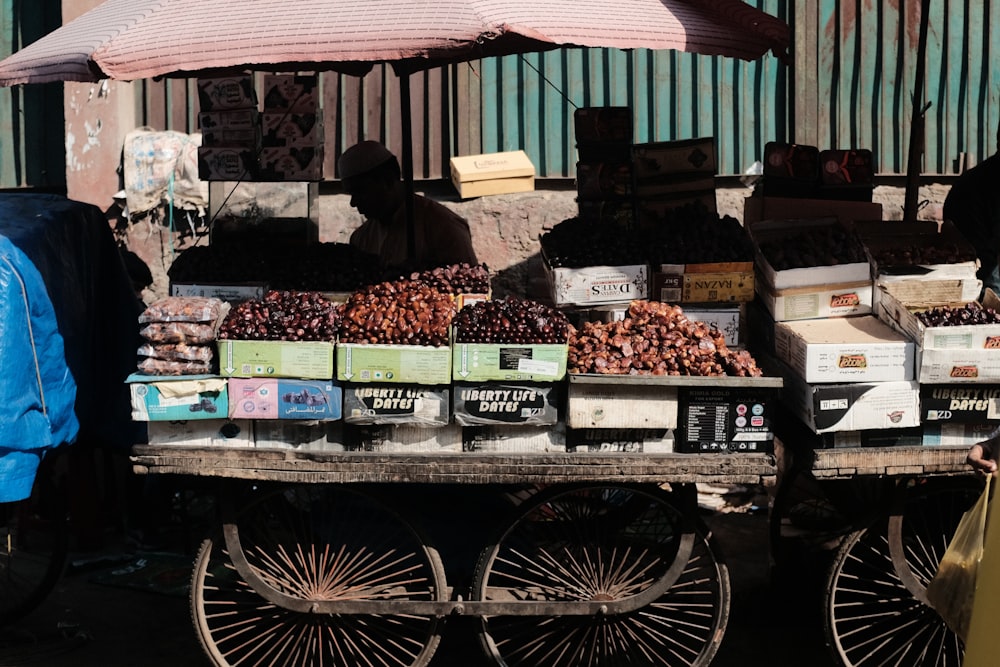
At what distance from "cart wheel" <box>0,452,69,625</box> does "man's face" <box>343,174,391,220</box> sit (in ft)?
6.23

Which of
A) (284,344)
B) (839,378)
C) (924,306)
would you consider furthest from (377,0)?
(924,306)

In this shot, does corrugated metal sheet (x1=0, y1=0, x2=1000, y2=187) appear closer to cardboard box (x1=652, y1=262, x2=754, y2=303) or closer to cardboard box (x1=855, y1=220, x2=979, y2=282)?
cardboard box (x1=855, y1=220, x2=979, y2=282)

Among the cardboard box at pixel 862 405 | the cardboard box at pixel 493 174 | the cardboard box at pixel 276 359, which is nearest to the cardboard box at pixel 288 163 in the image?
the cardboard box at pixel 276 359

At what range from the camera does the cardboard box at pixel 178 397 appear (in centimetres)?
377

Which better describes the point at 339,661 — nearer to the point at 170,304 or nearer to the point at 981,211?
the point at 170,304

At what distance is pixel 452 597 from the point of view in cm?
433

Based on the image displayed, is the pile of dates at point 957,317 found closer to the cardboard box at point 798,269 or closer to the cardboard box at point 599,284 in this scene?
the cardboard box at point 798,269

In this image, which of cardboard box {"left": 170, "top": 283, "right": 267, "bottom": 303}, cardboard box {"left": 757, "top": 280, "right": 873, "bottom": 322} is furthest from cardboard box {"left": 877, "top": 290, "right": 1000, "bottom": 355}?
cardboard box {"left": 170, "top": 283, "right": 267, "bottom": 303}

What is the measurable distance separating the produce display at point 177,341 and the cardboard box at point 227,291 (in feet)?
1.77

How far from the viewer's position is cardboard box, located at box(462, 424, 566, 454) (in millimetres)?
3805

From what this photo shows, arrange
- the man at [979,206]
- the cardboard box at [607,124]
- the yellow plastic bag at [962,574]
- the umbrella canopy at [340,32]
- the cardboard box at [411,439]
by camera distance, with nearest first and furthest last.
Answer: the yellow plastic bag at [962,574], the umbrella canopy at [340,32], the cardboard box at [411,439], the cardboard box at [607,124], the man at [979,206]

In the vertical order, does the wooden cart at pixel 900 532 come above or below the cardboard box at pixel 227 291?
below

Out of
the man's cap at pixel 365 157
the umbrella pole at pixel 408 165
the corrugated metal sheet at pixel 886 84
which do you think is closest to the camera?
the umbrella pole at pixel 408 165

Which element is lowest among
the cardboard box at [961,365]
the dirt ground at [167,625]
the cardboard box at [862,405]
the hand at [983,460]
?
the dirt ground at [167,625]
